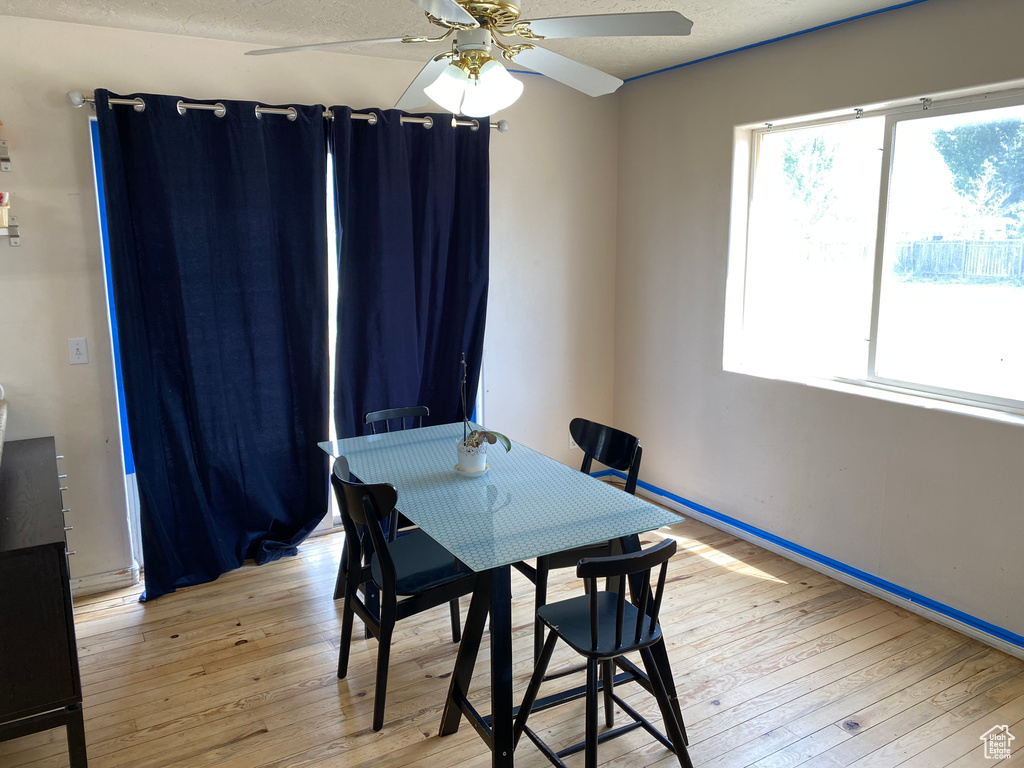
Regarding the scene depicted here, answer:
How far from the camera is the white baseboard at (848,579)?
2.88 metres

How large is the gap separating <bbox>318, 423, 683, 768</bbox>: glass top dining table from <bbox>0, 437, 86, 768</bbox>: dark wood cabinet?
0.98 meters

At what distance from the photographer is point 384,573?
234 centimetres

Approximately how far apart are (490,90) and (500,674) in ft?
5.31

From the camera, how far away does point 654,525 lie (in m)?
2.23

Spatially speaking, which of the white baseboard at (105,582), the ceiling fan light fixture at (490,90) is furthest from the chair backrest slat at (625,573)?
the white baseboard at (105,582)

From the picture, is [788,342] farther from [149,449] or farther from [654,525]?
[149,449]

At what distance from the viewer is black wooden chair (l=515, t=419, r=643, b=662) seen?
2.49 metres

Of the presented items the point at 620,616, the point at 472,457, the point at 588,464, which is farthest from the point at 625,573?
the point at 588,464

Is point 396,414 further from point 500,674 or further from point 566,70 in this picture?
point 566,70

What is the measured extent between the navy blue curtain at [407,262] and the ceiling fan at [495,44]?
1461 millimetres

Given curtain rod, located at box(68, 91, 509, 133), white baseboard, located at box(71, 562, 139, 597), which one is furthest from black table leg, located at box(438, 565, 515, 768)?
curtain rod, located at box(68, 91, 509, 133)

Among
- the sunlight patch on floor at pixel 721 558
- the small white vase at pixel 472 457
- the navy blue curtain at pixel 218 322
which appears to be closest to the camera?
the small white vase at pixel 472 457

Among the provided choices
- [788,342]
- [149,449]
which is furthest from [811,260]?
[149,449]

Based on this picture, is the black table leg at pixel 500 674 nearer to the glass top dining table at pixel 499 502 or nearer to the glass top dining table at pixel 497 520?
the glass top dining table at pixel 497 520
